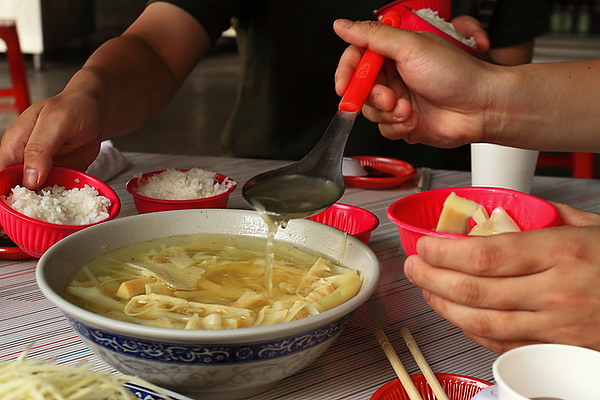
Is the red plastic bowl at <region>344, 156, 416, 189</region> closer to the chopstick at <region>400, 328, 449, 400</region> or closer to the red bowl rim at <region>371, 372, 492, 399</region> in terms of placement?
the chopstick at <region>400, 328, 449, 400</region>

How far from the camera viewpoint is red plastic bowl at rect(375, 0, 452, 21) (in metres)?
1.91

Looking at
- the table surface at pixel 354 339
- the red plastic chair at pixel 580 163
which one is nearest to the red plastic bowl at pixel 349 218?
the table surface at pixel 354 339

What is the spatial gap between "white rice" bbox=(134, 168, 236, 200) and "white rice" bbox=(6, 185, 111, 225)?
145 mm

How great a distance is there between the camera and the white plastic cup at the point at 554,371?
708mm

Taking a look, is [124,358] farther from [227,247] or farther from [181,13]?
[181,13]

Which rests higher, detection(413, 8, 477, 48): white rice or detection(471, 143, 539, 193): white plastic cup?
detection(413, 8, 477, 48): white rice

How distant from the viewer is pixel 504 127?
1474 millimetres

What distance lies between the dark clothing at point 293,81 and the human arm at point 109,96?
0.58ft

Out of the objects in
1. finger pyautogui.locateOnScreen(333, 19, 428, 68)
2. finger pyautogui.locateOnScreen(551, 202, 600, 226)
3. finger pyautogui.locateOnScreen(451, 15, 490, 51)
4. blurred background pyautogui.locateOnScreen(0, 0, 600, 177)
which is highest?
finger pyautogui.locateOnScreen(333, 19, 428, 68)

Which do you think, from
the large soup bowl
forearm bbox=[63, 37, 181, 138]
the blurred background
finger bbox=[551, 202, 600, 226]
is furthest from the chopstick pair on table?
the blurred background

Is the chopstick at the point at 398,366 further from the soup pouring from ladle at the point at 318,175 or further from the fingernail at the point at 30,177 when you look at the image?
the fingernail at the point at 30,177

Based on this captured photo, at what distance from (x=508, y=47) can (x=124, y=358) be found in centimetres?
212

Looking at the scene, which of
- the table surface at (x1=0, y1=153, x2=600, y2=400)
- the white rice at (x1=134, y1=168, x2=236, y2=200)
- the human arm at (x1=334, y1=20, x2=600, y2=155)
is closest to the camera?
the table surface at (x1=0, y1=153, x2=600, y2=400)

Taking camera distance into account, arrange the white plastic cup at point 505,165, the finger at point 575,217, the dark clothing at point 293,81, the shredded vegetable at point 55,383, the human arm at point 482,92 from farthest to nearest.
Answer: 1. the dark clothing at point 293,81
2. the white plastic cup at point 505,165
3. the human arm at point 482,92
4. the finger at point 575,217
5. the shredded vegetable at point 55,383
